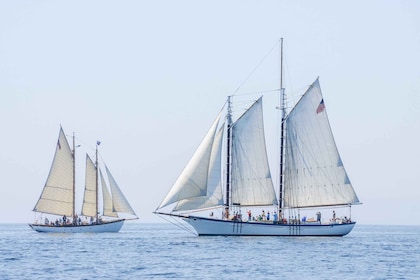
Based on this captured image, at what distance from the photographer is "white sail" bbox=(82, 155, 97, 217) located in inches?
5246

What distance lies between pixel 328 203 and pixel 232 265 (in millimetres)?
33616

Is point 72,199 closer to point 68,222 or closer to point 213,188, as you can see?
point 68,222

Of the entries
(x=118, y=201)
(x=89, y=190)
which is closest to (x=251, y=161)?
(x=118, y=201)

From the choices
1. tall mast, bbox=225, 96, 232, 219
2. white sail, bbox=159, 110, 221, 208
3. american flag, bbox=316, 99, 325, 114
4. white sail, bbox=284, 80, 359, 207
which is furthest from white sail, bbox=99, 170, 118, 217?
american flag, bbox=316, 99, 325, 114

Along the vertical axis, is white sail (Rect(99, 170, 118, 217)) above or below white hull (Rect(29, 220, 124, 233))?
above

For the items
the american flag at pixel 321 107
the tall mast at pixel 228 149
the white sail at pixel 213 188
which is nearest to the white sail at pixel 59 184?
the tall mast at pixel 228 149

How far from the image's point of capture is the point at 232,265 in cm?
7350

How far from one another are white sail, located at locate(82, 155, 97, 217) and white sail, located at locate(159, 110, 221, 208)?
121ft

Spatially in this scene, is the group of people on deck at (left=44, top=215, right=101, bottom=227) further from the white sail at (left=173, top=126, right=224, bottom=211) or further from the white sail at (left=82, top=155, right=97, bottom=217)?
the white sail at (left=173, top=126, right=224, bottom=211)

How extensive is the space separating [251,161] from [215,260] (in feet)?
89.1

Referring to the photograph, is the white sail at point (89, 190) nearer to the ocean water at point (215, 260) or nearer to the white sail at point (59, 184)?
the white sail at point (59, 184)

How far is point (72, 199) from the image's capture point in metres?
133

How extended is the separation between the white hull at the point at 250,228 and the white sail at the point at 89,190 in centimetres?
2957

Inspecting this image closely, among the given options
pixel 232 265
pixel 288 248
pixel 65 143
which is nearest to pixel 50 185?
pixel 65 143
